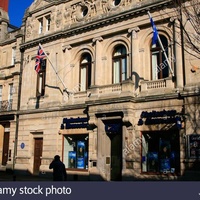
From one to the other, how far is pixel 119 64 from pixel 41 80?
7.94 metres

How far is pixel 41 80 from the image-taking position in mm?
27062

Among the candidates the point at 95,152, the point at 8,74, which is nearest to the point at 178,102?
the point at 95,152

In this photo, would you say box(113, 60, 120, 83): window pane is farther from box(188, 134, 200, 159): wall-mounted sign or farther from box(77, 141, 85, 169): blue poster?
box(188, 134, 200, 159): wall-mounted sign

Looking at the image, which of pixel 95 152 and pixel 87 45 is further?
pixel 87 45

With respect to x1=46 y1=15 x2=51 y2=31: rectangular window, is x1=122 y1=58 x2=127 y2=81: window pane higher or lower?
lower

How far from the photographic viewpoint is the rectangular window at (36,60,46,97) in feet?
87.5

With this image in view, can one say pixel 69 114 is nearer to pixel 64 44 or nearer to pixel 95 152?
pixel 95 152

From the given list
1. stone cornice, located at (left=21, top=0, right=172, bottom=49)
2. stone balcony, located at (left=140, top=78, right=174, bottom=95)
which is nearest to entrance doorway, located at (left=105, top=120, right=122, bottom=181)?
stone balcony, located at (left=140, top=78, right=174, bottom=95)

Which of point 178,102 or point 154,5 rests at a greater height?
point 154,5

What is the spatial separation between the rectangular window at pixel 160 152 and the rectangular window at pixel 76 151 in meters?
4.88

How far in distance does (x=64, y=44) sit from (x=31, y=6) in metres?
6.83

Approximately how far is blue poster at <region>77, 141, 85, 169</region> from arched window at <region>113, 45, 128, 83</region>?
5354mm

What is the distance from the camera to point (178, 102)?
1864 cm

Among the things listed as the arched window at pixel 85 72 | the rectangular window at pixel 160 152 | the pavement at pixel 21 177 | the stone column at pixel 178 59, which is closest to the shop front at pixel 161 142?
the rectangular window at pixel 160 152
